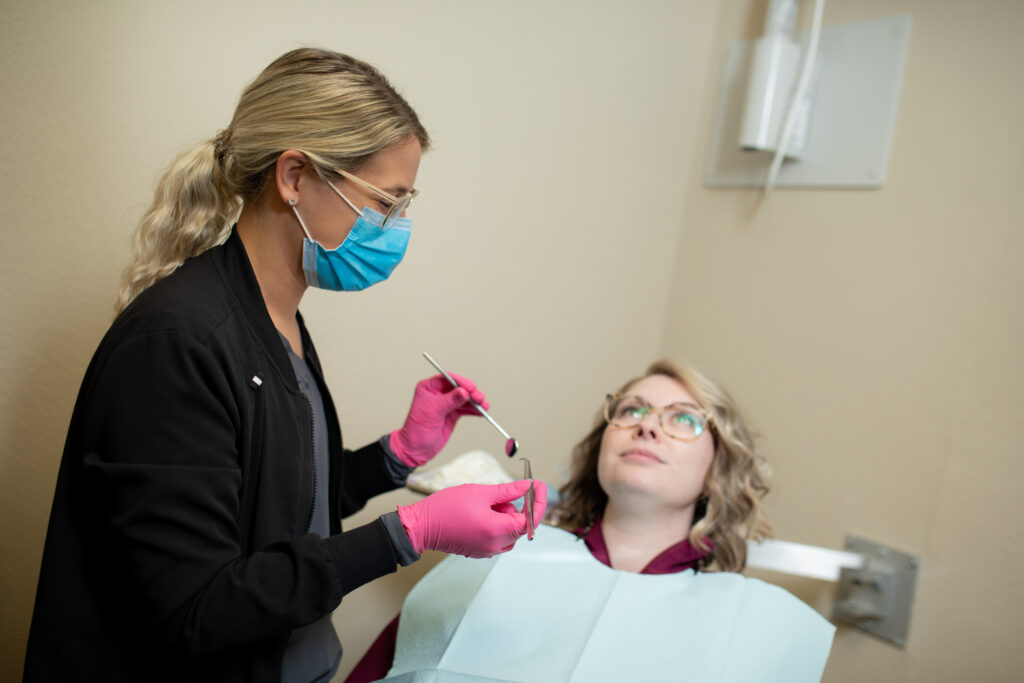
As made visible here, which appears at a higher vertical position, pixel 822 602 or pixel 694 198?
pixel 694 198

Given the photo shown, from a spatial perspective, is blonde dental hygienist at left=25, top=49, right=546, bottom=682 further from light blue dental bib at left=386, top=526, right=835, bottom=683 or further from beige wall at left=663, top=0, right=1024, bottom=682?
beige wall at left=663, top=0, right=1024, bottom=682

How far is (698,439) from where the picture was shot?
1562 mm

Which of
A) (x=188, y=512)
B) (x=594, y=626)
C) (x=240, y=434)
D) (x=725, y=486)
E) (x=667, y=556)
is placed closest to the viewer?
(x=188, y=512)

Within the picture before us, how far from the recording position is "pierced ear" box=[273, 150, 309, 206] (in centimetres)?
102

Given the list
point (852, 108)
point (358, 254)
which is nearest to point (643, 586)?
point (358, 254)

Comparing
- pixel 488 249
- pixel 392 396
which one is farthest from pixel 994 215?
pixel 392 396

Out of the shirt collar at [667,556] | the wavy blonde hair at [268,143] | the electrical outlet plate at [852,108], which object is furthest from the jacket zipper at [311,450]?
the electrical outlet plate at [852,108]

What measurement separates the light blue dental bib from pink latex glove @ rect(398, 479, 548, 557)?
0.39 metres

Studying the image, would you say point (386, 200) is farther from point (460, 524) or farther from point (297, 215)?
point (460, 524)

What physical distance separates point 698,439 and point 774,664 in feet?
1.45

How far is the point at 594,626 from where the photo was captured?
1.36 metres

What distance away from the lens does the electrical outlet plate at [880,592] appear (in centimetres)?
174

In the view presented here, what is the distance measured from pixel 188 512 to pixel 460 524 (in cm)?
34

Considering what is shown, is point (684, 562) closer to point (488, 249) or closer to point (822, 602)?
point (822, 602)
